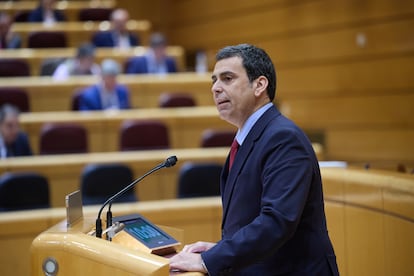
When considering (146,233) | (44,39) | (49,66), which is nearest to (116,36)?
(44,39)

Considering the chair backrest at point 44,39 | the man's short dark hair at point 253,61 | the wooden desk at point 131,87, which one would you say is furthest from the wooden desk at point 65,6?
the man's short dark hair at point 253,61

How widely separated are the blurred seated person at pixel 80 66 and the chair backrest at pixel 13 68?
230mm

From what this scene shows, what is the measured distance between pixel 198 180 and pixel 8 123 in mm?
1193

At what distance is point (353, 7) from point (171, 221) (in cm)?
305

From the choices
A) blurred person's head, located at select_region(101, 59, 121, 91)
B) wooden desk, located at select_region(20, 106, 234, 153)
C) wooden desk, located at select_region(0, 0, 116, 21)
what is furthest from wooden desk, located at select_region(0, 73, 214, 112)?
wooden desk, located at select_region(0, 0, 116, 21)

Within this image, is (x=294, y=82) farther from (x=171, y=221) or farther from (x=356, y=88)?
(x=171, y=221)

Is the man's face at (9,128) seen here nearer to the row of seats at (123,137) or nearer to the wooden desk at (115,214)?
the row of seats at (123,137)

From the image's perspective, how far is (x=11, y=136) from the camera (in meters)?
3.81

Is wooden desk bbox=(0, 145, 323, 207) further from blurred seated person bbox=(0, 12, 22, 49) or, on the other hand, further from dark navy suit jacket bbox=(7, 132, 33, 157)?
blurred seated person bbox=(0, 12, 22, 49)

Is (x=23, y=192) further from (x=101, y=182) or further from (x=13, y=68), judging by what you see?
(x=13, y=68)

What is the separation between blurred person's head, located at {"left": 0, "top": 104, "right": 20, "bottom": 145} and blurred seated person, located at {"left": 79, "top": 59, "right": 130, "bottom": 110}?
2.58ft

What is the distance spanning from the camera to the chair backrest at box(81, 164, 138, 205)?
10.5 ft

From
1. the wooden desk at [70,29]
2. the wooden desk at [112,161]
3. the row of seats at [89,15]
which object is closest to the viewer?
the wooden desk at [112,161]

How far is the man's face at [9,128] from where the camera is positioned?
3783 millimetres
